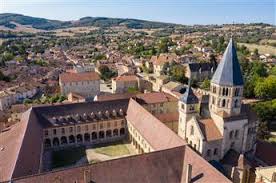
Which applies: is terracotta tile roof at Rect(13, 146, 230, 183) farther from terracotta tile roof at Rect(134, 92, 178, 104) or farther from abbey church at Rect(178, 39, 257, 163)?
terracotta tile roof at Rect(134, 92, 178, 104)

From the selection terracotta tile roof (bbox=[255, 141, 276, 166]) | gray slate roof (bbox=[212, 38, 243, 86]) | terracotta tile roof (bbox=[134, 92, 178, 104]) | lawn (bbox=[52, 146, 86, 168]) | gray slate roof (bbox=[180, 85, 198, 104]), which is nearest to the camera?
gray slate roof (bbox=[212, 38, 243, 86])

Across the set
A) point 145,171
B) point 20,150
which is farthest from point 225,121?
point 20,150

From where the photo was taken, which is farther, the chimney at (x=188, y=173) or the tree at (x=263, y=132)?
the tree at (x=263, y=132)

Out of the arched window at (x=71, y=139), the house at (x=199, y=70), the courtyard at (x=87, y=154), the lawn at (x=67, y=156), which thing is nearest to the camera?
the lawn at (x=67, y=156)

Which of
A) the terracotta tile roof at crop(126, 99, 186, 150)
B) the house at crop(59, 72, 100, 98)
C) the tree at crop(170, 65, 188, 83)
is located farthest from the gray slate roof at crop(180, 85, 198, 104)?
the tree at crop(170, 65, 188, 83)

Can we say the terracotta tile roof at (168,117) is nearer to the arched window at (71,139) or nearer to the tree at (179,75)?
the arched window at (71,139)

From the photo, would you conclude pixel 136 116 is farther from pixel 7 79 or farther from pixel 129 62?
pixel 129 62

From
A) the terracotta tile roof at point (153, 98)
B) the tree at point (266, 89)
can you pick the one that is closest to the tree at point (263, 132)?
the terracotta tile roof at point (153, 98)
